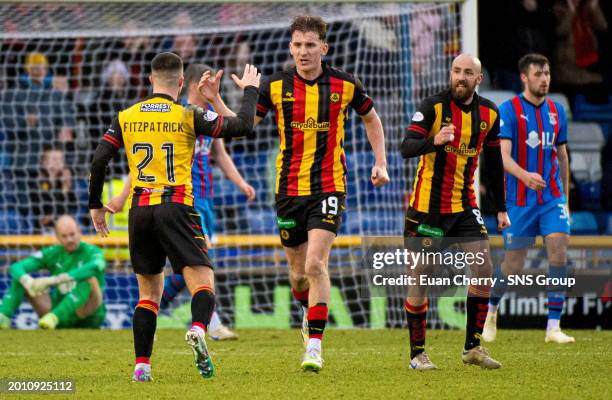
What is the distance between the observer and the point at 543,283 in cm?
1067

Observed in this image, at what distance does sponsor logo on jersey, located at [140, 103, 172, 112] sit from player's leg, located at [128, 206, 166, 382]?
517 mm

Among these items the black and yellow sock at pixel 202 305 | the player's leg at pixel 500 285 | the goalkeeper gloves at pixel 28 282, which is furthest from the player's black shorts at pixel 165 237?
the goalkeeper gloves at pixel 28 282

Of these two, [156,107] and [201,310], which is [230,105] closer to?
[156,107]

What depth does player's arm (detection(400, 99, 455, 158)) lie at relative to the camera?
6.57 meters

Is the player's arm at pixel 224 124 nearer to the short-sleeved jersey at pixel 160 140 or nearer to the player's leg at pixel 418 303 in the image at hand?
the short-sleeved jersey at pixel 160 140

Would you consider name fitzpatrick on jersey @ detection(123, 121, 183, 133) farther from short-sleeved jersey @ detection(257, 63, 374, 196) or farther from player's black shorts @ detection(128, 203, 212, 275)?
short-sleeved jersey @ detection(257, 63, 374, 196)

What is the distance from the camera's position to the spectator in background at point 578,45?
12562 mm

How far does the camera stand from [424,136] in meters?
6.96

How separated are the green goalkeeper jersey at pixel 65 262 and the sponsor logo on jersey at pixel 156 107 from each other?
5.18 m

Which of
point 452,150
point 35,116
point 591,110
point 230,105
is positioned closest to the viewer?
point 452,150

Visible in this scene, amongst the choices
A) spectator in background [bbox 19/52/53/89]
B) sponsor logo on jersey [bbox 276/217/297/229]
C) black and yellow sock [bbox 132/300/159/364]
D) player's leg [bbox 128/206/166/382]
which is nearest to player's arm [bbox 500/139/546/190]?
sponsor logo on jersey [bbox 276/217/297/229]

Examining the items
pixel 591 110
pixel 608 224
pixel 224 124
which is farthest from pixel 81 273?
pixel 591 110

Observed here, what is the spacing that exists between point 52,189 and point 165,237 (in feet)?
24.3

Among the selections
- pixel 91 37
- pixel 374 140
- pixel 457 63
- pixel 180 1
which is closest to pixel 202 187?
pixel 180 1
